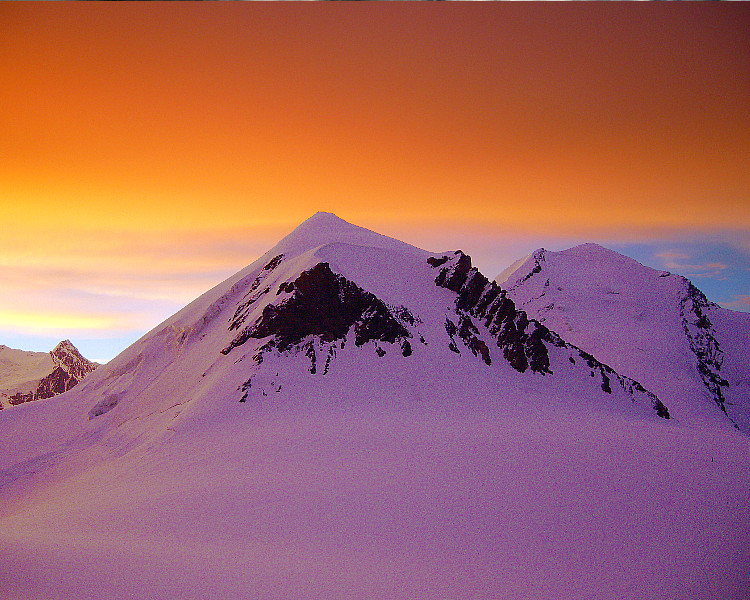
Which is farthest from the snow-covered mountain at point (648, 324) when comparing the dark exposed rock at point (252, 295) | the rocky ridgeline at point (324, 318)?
the dark exposed rock at point (252, 295)

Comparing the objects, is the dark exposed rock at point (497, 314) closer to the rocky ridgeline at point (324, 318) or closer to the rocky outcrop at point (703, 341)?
the rocky ridgeline at point (324, 318)

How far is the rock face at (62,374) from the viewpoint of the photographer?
327 feet

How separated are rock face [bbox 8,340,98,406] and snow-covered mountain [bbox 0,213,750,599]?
3129 inches

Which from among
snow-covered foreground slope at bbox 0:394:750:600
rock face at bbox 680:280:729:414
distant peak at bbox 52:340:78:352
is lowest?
snow-covered foreground slope at bbox 0:394:750:600

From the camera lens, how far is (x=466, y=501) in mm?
11969

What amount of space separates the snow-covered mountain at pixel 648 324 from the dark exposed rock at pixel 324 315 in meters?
38.7

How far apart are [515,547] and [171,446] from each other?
14239 millimetres

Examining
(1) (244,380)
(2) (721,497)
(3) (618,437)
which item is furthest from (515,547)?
(1) (244,380)

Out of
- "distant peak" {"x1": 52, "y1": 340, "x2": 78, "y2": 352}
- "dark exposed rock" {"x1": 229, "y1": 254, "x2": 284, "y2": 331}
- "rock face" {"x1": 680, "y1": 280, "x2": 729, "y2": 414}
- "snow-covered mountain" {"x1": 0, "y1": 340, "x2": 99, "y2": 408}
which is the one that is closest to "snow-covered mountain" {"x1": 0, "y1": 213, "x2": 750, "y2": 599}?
"dark exposed rock" {"x1": 229, "y1": 254, "x2": 284, "y2": 331}

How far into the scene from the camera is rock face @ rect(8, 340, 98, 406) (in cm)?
9975

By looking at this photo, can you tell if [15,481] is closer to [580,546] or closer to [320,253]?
[320,253]

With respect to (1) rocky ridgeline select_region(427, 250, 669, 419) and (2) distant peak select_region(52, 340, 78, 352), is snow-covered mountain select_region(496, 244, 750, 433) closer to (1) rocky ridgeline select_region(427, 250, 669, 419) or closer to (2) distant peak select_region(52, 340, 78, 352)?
(1) rocky ridgeline select_region(427, 250, 669, 419)

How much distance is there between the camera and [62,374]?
101750mm

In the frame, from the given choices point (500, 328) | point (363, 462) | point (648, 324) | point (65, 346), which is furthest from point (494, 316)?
point (65, 346)
